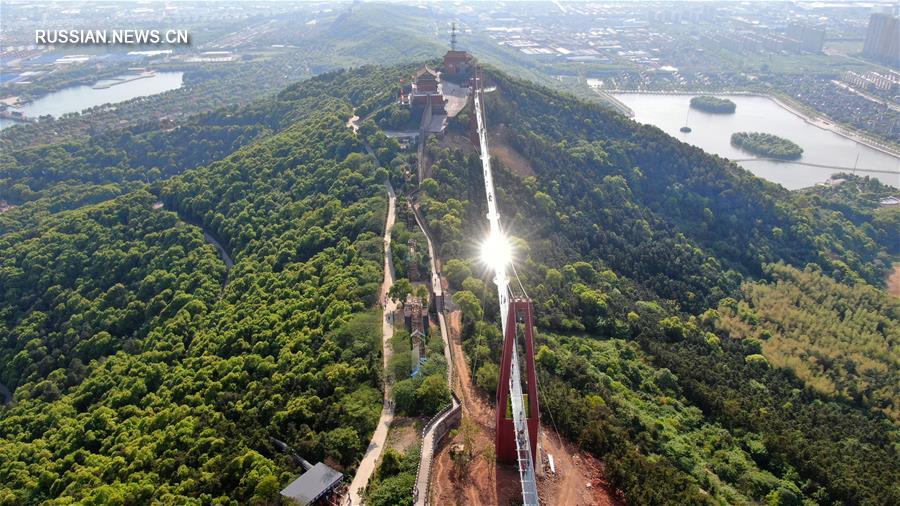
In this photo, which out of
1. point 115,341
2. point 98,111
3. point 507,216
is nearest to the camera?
point 115,341

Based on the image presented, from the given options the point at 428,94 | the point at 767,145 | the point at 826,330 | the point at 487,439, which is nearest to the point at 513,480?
the point at 487,439

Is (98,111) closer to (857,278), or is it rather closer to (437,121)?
(437,121)

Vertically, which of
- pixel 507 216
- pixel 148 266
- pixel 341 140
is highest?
pixel 341 140

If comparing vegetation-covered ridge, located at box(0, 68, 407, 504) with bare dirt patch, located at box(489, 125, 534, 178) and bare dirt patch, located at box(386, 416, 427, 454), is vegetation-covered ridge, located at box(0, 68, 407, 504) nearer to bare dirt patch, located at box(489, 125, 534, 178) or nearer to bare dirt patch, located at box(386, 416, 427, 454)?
bare dirt patch, located at box(386, 416, 427, 454)

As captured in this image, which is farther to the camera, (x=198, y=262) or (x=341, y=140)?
(x=341, y=140)

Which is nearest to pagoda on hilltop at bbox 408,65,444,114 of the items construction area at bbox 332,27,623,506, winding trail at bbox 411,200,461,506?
winding trail at bbox 411,200,461,506

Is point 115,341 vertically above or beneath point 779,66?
beneath

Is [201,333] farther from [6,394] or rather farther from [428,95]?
[428,95]

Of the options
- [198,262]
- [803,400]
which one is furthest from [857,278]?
[198,262]
